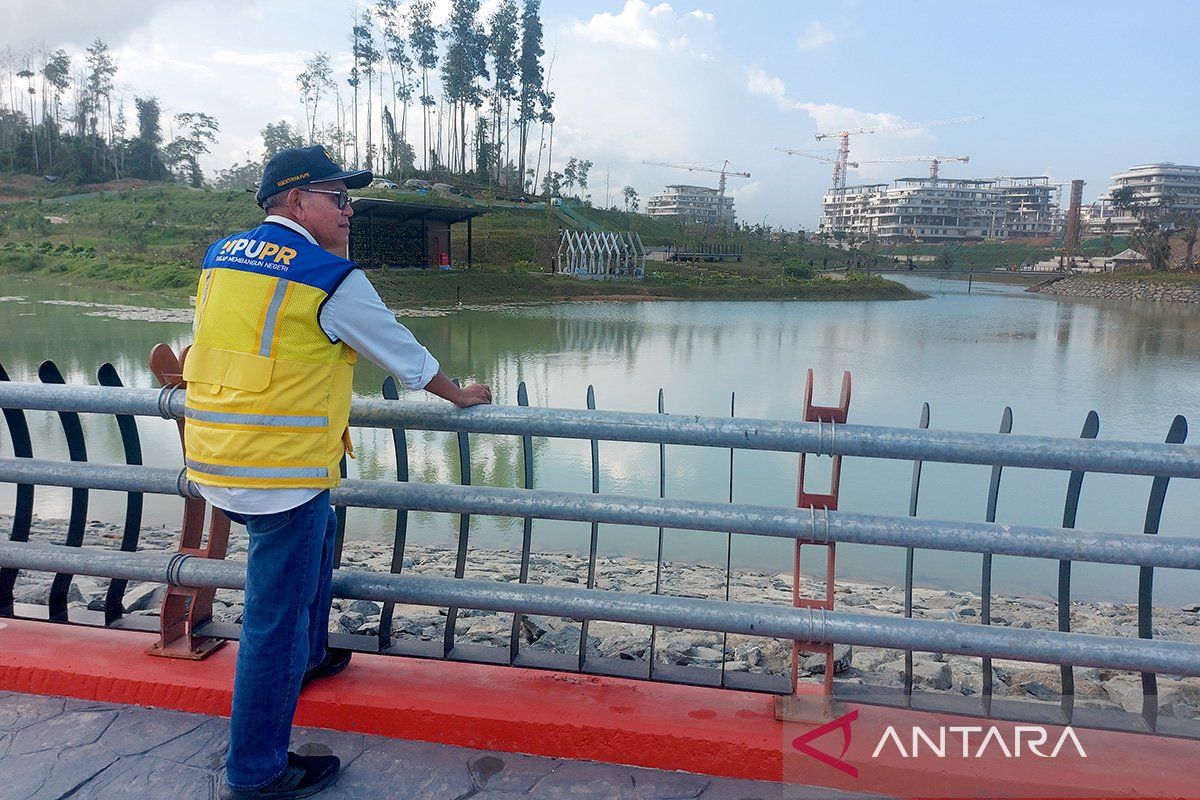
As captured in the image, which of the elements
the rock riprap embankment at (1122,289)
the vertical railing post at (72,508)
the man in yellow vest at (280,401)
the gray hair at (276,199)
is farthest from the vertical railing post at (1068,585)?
the rock riprap embankment at (1122,289)

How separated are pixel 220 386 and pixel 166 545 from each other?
5057mm

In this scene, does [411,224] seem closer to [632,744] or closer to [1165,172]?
[632,744]

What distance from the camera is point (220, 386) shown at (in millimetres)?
1870

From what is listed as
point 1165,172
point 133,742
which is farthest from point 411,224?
point 1165,172

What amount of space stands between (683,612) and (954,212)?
137931mm

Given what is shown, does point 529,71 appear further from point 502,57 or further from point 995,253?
point 995,253

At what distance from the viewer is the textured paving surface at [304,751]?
203 cm

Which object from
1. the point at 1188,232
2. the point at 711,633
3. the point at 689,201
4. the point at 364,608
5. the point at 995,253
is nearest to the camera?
the point at 711,633

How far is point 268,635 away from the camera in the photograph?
1954 mm

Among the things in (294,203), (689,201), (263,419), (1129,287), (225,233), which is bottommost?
(263,419)

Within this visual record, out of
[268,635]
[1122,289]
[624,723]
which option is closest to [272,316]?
[268,635]

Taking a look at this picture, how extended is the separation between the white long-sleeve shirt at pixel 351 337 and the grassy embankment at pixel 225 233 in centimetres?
2894

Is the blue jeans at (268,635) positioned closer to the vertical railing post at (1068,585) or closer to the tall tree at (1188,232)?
the vertical railing post at (1068,585)

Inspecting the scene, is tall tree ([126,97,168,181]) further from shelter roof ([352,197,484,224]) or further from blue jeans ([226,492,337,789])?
blue jeans ([226,492,337,789])
